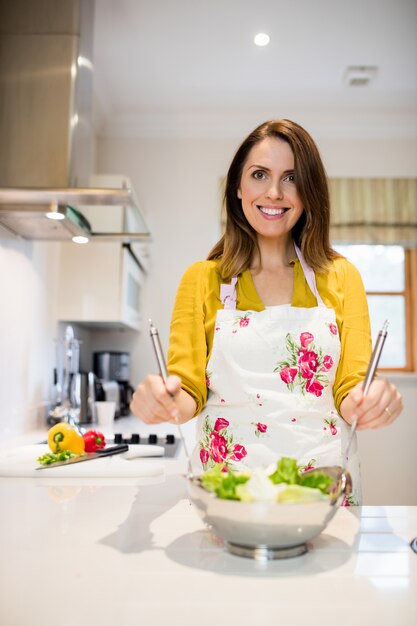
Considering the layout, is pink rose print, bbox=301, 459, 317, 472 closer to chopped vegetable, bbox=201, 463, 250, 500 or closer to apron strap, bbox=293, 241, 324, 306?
apron strap, bbox=293, 241, 324, 306

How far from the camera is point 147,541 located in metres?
0.82

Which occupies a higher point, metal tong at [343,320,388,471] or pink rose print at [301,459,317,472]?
metal tong at [343,320,388,471]

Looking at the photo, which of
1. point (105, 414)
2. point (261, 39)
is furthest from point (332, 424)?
point (261, 39)

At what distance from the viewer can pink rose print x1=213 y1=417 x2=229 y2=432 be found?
1.31m

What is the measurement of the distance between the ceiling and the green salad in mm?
2517

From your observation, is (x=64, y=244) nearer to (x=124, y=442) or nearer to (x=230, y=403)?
(x=124, y=442)

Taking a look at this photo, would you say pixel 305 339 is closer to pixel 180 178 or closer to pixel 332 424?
pixel 332 424

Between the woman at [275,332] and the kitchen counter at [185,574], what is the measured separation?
287 mm

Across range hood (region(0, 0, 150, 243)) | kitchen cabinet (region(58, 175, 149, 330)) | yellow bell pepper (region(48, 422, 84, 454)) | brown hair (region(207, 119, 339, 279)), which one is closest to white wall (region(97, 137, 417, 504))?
kitchen cabinet (region(58, 175, 149, 330))

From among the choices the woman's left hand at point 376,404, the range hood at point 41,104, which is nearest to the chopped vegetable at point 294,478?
the woman's left hand at point 376,404

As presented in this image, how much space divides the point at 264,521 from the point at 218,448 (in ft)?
2.04

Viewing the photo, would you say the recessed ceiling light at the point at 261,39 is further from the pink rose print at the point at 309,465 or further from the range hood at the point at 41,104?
the pink rose print at the point at 309,465

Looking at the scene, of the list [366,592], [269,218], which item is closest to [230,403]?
[269,218]

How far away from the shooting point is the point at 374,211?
3926mm
